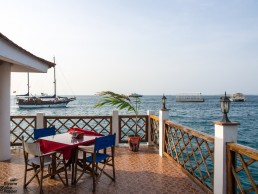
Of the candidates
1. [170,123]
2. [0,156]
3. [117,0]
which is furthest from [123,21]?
[0,156]

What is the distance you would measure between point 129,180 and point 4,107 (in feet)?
10.7

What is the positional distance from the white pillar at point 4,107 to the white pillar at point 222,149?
4.52 meters

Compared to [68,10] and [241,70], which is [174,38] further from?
[241,70]

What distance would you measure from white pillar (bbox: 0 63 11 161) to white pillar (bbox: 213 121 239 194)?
452 cm

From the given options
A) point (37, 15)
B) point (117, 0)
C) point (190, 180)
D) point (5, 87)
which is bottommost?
point (190, 180)

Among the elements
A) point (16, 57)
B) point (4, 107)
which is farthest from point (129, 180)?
point (4, 107)

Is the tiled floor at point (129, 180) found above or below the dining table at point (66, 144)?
below

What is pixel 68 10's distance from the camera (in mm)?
6285

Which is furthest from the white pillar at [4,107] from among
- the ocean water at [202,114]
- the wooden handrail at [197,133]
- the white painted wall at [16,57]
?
the ocean water at [202,114]

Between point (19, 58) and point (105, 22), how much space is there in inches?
141

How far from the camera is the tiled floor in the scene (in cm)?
379

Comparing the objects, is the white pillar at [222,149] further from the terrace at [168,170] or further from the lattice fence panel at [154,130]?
the lattice fence panel at [154,130]

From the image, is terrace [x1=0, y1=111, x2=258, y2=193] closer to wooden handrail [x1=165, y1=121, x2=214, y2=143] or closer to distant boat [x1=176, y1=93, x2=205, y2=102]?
wooden handrail [x1=165, y1=121, x2=214, y2=143]

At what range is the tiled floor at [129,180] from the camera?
12.5ft
